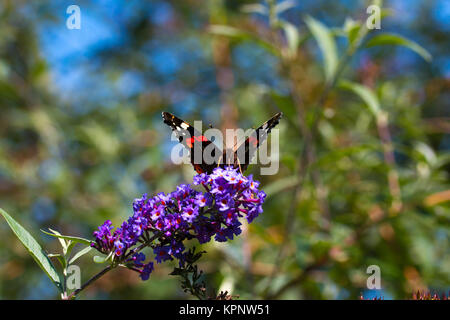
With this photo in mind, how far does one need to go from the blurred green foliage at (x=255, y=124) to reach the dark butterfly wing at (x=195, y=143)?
51 centimetres

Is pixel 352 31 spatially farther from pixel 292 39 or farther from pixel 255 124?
pixel 255 124

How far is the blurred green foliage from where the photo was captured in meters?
2.16

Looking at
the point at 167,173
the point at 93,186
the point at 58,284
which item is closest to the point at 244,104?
the point at 167,173

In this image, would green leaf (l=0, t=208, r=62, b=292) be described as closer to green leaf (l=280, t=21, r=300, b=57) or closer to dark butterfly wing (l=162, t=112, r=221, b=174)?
dark butterfly wing (l=162, t=112, r=221, b=174)

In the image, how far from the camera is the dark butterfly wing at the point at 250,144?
1571mm

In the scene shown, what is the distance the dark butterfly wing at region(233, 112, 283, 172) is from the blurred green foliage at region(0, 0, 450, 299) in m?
0.39

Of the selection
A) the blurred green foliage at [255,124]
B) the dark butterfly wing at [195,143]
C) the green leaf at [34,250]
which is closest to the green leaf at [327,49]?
the blurred green foliage at [255,124]

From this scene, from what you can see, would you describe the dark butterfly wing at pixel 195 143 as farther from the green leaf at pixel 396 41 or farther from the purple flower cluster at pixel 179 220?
the green leaf at pixel 396 41

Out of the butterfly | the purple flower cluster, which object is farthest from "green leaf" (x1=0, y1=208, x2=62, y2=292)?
the butterfly

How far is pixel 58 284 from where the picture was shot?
1168mm

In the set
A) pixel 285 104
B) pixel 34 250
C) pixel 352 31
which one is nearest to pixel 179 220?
pixel 34 250

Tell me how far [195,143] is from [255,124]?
1.17m

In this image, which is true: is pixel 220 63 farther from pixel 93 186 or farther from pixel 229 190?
pixel 229 190

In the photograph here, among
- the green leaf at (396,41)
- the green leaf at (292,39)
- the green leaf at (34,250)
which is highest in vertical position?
the green leaf at (292,39)
